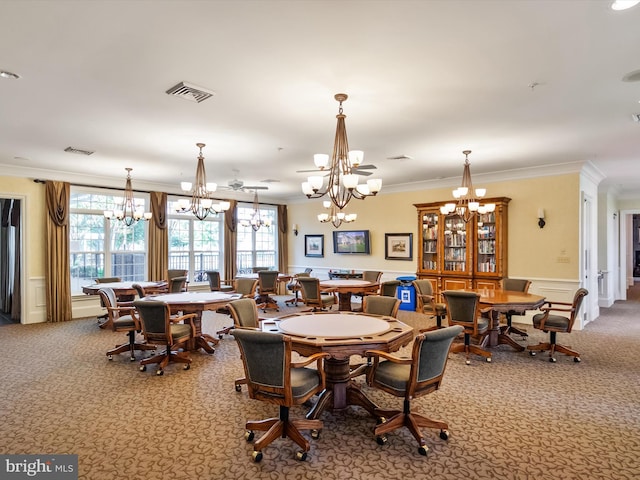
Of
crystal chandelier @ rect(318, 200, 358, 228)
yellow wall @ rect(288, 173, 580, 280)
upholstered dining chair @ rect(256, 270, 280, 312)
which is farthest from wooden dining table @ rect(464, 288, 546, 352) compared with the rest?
upholstered dining chair @ rect(256, 270, 280, 312)

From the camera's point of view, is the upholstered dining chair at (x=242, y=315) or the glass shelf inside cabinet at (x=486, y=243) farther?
the glass shelf inside cabinet at (x=486, y=243)

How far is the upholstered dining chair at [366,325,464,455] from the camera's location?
284 centimetres

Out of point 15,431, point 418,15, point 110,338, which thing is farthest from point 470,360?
point 110,338

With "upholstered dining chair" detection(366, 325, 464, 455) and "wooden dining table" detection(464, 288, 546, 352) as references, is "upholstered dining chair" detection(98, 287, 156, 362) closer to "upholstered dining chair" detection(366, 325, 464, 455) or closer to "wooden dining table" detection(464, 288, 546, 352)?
"upholstered dining chair" detection(366, 325, 464, 455)

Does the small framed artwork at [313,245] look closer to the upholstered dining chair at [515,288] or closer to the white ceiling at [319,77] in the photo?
the white ceiling at [319,77]

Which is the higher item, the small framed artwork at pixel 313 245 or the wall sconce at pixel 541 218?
the wall sconce at pixel 541 218

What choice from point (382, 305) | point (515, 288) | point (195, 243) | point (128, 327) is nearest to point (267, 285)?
point (195, 243)

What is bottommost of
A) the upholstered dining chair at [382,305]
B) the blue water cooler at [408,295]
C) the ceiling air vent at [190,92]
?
the blue water cooler at [408,295]

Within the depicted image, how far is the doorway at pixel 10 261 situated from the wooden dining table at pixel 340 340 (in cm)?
686

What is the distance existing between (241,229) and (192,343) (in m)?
5.95

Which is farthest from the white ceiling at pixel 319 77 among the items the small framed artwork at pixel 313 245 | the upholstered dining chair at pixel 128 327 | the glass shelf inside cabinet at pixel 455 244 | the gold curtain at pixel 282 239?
the gold curtain at pixel 282 239

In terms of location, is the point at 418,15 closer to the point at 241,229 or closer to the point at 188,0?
the point at 188,0

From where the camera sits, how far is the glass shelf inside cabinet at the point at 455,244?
8.09 metres

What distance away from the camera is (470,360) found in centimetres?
511
